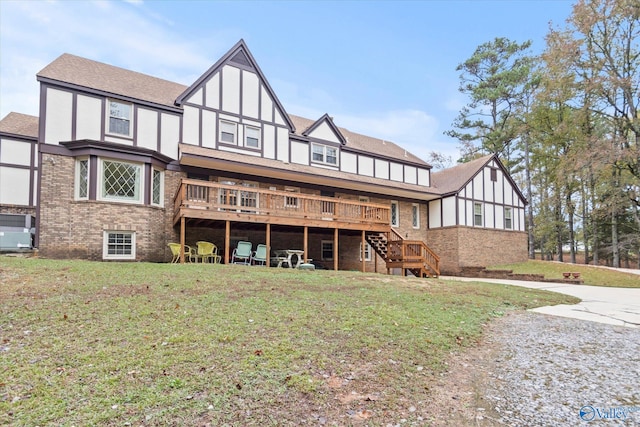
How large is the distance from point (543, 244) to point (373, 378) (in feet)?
137

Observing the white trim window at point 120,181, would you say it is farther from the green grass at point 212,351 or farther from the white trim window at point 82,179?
the green grass at point 212,351

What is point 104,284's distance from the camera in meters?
7.18

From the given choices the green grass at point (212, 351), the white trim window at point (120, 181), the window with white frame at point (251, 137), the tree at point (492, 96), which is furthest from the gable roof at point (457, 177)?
the white trim window at point (120, 181)

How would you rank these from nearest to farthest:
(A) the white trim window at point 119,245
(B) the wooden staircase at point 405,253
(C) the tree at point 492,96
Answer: (A) the white trim window at point 119,245, (B) the wooden staircase at point 405,253, (C) the tree at point 492,96

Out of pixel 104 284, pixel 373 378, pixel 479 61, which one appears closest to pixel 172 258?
pixel 104 284

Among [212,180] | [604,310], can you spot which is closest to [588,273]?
[604,310]

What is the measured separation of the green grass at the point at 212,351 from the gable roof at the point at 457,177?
51.8 ft

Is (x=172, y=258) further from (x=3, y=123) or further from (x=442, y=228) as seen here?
(x=442, y=228)

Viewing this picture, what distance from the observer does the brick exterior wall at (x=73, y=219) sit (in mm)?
11867

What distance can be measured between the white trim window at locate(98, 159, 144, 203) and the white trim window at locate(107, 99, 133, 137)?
4.74ft

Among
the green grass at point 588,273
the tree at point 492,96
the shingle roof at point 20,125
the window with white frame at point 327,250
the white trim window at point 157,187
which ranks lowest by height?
the green grass at point 588,273

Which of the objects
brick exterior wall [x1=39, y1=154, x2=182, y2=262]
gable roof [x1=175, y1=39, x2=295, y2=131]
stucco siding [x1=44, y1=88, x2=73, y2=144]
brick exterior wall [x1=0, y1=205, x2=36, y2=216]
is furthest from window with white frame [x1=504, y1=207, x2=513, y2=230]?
brick exterior wall [x1=0, y1=205, x2=36, y2=216]

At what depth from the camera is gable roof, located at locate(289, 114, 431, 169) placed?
2036 centimetres

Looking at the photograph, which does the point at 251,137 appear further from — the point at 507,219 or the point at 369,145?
the point at 507,219
